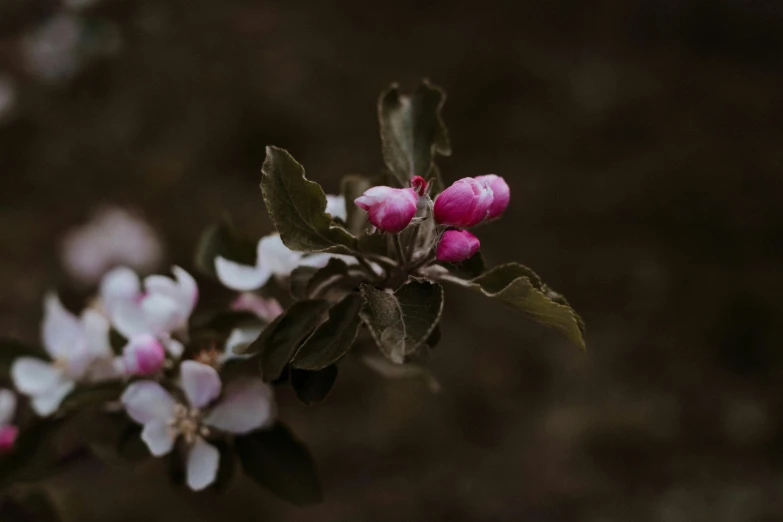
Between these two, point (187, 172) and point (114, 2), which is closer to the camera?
point (114, 2)

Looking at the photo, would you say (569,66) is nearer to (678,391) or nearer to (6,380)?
(678,391)

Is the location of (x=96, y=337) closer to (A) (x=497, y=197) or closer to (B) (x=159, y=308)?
(B) (x=159, y=308)

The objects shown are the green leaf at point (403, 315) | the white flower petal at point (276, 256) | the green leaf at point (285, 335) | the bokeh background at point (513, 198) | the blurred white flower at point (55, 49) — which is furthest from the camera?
the bokeh background at point (513, 198)

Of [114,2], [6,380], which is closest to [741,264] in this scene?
[114,2]

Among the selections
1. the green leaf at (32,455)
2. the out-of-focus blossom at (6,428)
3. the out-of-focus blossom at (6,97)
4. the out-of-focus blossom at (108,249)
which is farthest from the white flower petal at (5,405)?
the out-of-focus blossom at (6,97)

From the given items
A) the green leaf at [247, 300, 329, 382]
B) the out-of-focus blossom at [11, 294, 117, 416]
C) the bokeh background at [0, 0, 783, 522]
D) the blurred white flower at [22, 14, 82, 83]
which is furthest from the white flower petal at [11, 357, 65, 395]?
the blurred white flower at [22, 14, 82, 83]

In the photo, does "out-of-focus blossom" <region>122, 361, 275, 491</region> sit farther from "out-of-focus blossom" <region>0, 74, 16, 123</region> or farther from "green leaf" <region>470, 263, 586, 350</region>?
"out-of-focus blossom" <region>0, 74, 16, 123</region>

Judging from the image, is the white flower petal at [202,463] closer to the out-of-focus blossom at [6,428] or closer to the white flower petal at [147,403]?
the white flower petal at [147,403]
